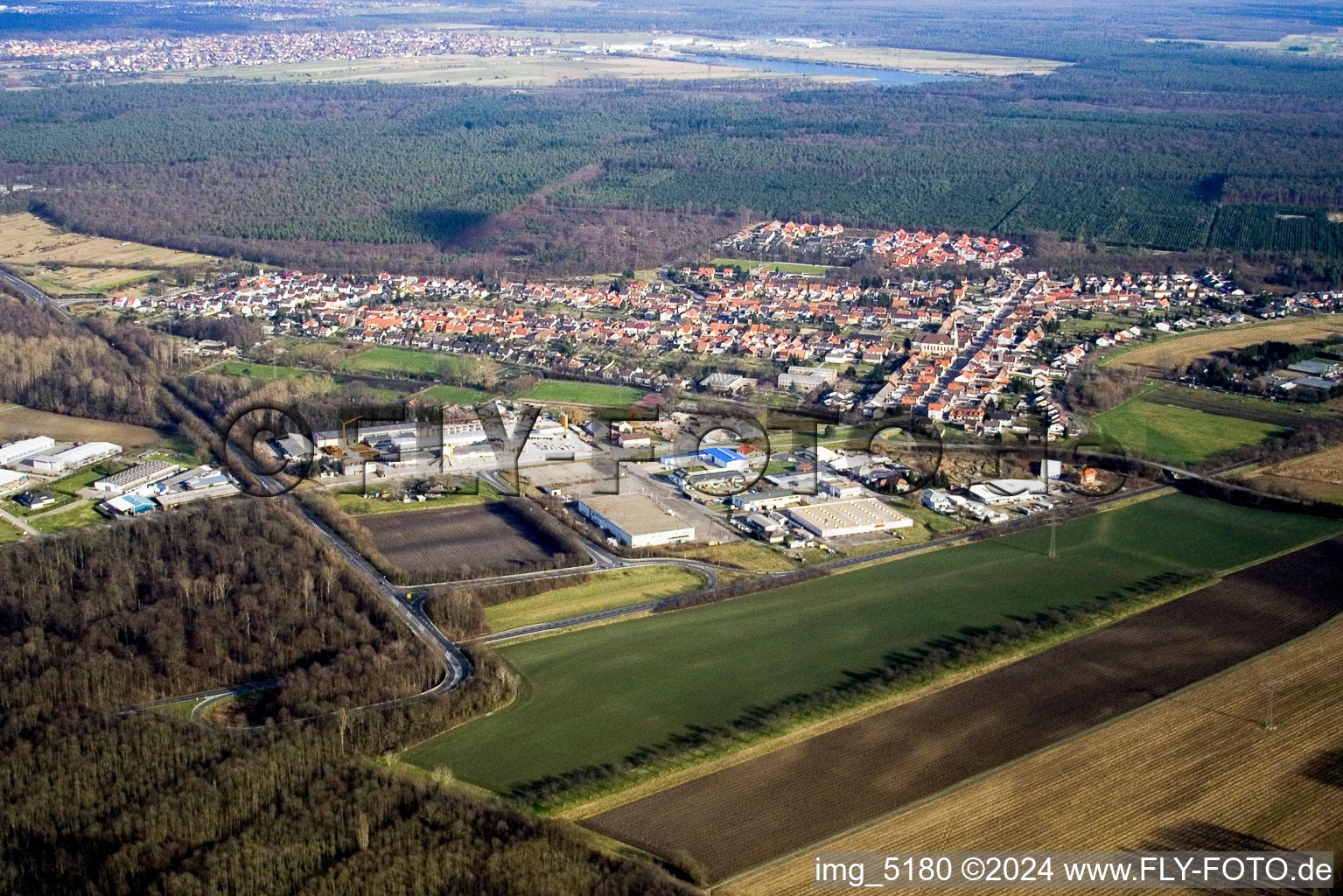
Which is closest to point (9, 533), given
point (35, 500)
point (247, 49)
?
point (35, 500)

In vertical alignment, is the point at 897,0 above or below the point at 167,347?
above

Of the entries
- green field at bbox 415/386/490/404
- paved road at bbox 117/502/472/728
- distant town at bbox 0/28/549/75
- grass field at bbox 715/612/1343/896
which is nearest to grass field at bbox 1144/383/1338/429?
grass field at bbox 715/612/1343/896

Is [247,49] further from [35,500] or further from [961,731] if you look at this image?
[961,731]

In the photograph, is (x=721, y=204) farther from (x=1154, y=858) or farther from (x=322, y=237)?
(x=1154, y=858)

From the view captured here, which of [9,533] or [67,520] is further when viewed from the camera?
[67,520]

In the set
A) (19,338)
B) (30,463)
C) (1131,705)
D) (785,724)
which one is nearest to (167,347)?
(19,338)

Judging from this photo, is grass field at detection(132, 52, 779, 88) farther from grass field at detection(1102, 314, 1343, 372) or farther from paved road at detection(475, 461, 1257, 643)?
paved road at detection(475, 461, 1257, 643)
